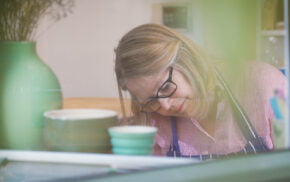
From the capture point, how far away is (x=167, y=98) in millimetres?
759

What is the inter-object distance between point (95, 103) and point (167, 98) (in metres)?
0.12

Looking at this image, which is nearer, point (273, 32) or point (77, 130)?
point (77, 130)

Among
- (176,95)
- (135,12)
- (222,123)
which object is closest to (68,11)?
(135,12)

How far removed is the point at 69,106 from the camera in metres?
0.74

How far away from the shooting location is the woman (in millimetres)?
747

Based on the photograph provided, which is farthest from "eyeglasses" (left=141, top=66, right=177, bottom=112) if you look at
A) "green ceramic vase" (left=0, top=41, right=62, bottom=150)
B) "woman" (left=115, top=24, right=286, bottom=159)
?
"green ceramic vase" (left=0, top=41, right=62, bottom=150)

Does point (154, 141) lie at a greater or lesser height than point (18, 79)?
lesser

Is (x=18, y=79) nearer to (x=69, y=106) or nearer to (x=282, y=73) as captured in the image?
(x=69, y=106)

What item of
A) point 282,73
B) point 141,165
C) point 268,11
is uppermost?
point 268,11

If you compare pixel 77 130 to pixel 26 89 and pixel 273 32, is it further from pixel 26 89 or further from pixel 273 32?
pixel 273 32

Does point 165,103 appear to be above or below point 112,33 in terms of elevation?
below

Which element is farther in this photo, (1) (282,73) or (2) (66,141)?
(1) (282,73)

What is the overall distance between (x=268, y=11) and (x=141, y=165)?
351 mm

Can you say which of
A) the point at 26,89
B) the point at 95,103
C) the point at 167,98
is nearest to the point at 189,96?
the point at 167,98
